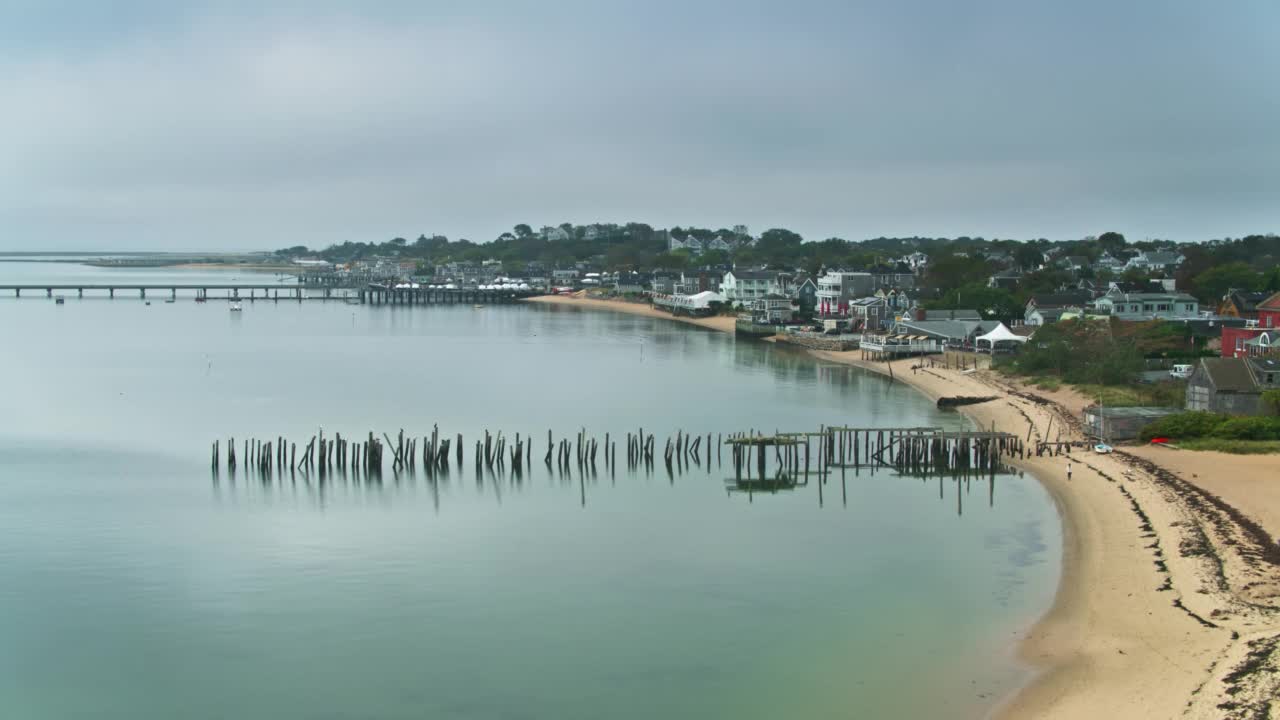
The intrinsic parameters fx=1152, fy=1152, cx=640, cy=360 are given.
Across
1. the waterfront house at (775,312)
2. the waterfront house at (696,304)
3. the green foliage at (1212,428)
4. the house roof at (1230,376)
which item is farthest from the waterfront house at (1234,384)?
the waterfront house at (696,304)

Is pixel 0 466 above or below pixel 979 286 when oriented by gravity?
below

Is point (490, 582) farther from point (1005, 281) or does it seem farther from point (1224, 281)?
point (1005, 281)

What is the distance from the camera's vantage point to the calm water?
19922 millimetres

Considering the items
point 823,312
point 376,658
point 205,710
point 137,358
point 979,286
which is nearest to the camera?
point 205,710

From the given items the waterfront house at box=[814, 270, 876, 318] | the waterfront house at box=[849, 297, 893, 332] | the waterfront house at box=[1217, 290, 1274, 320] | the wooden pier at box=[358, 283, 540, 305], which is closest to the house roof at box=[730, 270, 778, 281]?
the waterfront house at box=[814, 270, 876, 318]

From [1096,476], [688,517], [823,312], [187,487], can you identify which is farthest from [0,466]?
[823,312]

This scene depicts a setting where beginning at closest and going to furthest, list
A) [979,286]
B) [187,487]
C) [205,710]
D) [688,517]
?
[205,710] → [688,517] → [187,487] → [979,286]

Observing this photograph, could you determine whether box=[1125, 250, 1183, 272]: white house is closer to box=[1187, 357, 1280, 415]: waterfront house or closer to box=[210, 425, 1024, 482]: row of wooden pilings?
box=[1187, 357, 1280, 415]: waterfront house

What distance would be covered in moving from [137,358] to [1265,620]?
71120 mm

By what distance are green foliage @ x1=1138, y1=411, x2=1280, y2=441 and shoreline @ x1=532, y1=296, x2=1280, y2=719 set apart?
2.57 meters

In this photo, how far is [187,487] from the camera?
3588 centimetres

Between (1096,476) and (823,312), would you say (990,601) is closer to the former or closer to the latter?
(1096,476)

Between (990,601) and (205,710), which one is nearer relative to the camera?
(205,710)

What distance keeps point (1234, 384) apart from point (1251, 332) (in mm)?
16445
